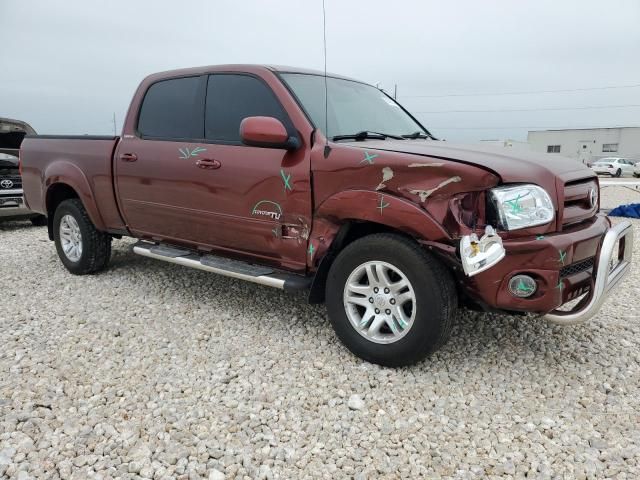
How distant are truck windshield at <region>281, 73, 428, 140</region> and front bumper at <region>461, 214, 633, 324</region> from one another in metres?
1.36

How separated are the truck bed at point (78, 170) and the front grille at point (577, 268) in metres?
3.67

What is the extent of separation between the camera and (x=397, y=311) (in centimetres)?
299

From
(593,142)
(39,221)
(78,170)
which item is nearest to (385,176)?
(78,170)

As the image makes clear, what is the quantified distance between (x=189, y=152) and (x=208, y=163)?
26 cm

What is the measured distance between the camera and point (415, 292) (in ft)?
9.29

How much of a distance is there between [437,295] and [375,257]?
420 mm

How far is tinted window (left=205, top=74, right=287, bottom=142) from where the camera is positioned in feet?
11.7

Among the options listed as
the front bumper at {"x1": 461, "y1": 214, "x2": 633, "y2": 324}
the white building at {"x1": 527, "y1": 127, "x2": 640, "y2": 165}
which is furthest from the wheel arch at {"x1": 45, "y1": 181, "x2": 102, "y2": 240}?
the white building at {"x1": 527, "y1": 127, "x2": 640, "y2": 165}

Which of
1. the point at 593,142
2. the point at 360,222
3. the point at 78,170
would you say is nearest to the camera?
the point at 360,222

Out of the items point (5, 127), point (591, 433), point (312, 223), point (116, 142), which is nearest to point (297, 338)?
point (312, 223)

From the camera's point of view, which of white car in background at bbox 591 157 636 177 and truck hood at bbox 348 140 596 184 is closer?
truck hood at bbox 348 140 596 184

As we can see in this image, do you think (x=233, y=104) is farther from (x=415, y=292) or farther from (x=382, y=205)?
(x=415, y=292)

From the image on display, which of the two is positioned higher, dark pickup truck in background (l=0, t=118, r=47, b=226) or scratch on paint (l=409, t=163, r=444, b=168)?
scratch on paint (l=409, t=163, r=444, b=168)

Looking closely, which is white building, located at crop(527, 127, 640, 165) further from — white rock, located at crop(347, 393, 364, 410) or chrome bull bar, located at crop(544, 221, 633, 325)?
white rock, located at crop(347, 393, 364, 410)
